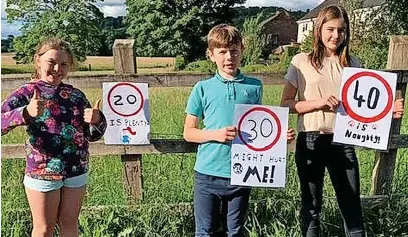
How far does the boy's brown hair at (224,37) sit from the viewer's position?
10.1ft

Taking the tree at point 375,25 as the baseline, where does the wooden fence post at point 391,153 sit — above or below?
below

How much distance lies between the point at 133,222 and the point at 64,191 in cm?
100

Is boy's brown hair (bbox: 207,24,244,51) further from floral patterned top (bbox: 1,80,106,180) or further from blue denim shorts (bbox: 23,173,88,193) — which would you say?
blue denim shorts (bbox: 23,173,88,193)

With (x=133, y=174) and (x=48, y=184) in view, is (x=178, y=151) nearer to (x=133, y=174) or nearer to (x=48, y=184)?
(x=133, y=174)

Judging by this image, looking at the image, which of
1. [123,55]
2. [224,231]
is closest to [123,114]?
[123,55]

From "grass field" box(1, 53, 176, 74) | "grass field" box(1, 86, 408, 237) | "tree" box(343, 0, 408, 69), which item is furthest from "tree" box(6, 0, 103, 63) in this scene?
"grass field" box(1, 86, 408, 237)

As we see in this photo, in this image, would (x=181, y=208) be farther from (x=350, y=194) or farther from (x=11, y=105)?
(x=11, y=105)

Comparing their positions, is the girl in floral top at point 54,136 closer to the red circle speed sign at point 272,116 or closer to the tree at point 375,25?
the red circle speed sign at point 272,116

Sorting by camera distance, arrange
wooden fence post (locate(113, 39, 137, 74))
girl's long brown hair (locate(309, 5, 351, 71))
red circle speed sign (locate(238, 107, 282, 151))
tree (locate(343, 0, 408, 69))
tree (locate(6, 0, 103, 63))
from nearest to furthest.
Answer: red circle speed sign (locate(238, 107, 282, 151)) → girl's long brown hair (locate(309, 5, 351, 71)) → wooden fence post (locate(113, 39, 137, 74)) → tree (locate(343, 0, 408, 69)) → tree (locate(6, 0, 103, 63))

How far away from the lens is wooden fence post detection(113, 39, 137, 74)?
391 cm

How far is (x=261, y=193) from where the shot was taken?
14.1ft

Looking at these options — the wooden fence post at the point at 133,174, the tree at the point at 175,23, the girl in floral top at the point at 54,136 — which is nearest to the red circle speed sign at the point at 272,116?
the girl in floral top at the point at 54,136

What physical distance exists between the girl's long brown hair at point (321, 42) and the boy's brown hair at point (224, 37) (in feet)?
1.61

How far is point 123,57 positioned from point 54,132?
1021 millimetres
